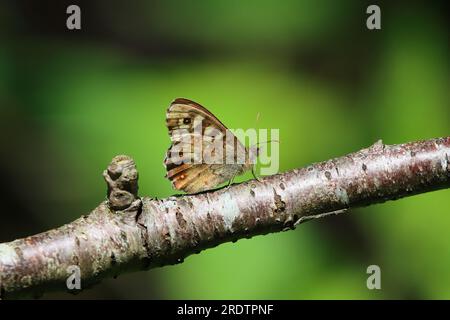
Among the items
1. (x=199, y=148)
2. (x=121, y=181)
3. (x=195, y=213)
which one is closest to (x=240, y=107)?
(x=199, y=148)

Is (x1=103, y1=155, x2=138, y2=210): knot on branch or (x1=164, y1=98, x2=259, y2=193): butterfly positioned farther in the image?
(x1=164, y1=98, x2=259, y2=193): butterfly

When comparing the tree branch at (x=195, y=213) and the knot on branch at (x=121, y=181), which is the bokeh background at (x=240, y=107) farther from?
the knot on branch at (x=121, y=181)

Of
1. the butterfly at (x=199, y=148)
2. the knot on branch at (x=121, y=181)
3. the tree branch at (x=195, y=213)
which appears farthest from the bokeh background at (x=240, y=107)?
the knot on branch at (x=121, y=181)

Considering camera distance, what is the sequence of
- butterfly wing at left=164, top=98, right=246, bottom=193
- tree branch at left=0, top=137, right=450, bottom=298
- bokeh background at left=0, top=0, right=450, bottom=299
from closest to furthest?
tree branch at left=0, top=137, right=450, bottom=298 < butterfly wing at left=164, top=98, right=246, bottom=193 < bokeh background at left=0, top=0, right=450, bottom=299

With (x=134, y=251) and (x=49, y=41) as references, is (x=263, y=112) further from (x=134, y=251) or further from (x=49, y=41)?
(x=134, y=251)

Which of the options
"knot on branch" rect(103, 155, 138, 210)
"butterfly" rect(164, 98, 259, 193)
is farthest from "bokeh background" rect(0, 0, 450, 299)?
"knot on branch" rect(103, 155, 138, 210)

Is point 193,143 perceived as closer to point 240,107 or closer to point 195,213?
point 195,213

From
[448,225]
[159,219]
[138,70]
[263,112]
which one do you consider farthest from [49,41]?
[448,225]

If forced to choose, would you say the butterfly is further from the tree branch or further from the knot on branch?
the knot on branch
